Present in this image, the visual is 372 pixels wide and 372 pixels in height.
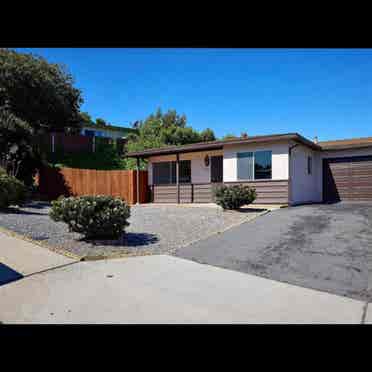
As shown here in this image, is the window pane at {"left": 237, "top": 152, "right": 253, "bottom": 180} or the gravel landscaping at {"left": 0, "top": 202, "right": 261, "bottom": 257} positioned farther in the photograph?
the window pane at {"left": 237, "top": 152, "right": 253, "bottom": 180}

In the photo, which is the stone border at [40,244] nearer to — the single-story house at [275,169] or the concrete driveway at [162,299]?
the concrete driveway at [162,299]

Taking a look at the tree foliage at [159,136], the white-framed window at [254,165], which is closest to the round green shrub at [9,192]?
the white-framed window at [254,165]

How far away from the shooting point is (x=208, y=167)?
55.5 ft

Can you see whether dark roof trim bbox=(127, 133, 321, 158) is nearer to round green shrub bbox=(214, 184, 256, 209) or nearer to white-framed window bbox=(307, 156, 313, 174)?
white-framed window bbox=(307, 156, 313, 174)

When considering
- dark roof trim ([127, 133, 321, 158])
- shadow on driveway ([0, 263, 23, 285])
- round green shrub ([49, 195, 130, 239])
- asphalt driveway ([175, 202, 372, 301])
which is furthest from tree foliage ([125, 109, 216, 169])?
shadow on driveway ([0, 263, 23, 285])

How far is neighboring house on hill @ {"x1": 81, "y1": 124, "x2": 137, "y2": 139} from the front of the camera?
123 ft

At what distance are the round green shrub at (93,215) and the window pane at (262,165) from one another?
814 cm

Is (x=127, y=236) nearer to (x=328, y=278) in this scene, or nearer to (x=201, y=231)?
(x=201, y=231)

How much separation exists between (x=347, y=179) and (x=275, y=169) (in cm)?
484

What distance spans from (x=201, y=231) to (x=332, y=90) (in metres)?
7.62

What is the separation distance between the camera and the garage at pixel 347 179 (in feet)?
47.5


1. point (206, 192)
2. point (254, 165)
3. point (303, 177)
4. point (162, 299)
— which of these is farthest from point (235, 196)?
point (162, 299)

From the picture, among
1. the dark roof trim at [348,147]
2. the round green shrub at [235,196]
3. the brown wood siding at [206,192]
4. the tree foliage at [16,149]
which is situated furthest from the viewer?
the dark roof trim at [348,147]

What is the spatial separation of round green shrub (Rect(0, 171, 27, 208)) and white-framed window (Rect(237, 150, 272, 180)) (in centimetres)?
951
